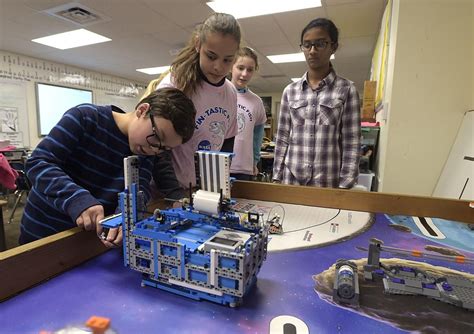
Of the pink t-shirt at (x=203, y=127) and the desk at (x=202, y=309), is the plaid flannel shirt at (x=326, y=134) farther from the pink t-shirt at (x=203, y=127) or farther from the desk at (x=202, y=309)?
the desk at (x=202, y=309)

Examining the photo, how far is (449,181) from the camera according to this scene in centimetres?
172

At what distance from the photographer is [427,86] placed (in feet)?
6.07

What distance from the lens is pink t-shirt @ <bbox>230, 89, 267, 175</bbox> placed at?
5.31 ft

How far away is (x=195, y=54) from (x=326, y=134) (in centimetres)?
70

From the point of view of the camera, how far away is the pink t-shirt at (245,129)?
1.62 metres

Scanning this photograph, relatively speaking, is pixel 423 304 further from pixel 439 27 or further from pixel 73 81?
pixel 73 81

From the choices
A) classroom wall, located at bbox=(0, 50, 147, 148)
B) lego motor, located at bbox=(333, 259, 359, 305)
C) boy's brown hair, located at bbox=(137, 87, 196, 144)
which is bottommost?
lego motor, located at bbox=(333, 259, 359, 305)

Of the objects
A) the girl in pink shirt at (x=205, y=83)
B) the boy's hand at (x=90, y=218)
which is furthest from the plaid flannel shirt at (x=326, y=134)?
the boy's hand at (x=90, y=218)

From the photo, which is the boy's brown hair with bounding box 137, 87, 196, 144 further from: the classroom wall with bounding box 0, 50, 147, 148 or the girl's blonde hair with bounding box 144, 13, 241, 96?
the classroom wall with bounding box 0, 50, 147, 148

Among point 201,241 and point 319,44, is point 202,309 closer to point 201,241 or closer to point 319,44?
point 201,241

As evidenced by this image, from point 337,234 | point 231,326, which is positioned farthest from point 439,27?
point 231,326

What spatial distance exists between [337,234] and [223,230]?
17.6 inches

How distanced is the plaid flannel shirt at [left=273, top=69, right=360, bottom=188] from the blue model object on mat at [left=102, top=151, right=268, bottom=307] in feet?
2.74

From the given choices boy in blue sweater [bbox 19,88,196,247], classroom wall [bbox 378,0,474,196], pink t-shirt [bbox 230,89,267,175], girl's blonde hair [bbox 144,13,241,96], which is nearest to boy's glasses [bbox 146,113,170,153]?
boy in blue sweater [bbox 19,88,196,247]
